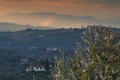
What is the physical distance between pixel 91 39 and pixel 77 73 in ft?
9.18

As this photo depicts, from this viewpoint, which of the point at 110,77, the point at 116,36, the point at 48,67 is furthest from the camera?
the point at 48,67

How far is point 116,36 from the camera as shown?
99.7 ft

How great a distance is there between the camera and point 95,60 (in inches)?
1152

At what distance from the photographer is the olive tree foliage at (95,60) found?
2880cm

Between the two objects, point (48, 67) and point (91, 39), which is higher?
point (91, 39)

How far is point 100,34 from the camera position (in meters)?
30.7

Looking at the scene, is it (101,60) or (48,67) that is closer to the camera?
(101,60)

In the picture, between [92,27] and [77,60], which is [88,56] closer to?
[77,60]

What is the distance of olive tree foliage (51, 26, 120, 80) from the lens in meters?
28.8

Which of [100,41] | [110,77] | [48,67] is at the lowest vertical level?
[48,67]

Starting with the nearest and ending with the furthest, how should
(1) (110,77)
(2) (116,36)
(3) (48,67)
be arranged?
(1) (110,77) < (2) (116,36) < (3) (48,67)

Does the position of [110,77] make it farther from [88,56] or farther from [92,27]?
[92,27]

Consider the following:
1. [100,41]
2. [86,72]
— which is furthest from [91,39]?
[86,72]

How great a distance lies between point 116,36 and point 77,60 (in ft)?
10.9
